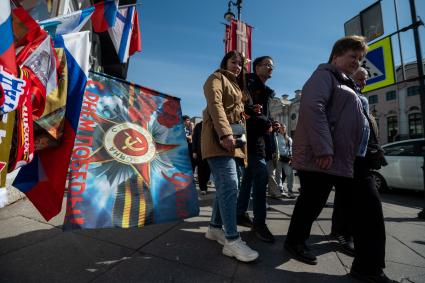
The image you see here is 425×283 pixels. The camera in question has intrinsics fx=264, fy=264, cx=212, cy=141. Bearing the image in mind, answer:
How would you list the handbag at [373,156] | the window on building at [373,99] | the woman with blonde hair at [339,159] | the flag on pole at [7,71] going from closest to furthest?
the flag on pole at [7,71] < the woman with blonde hair at [339,159] < the handbag at [373,156] < the window on building at [373,99]

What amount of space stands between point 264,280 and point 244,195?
116cm

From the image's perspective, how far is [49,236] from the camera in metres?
2.36

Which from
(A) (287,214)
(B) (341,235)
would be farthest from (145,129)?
(A) (287,214)

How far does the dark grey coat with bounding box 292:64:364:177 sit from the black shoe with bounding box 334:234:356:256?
0.90m

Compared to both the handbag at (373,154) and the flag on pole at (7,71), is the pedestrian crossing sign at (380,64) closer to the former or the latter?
the handbag at (373,154)

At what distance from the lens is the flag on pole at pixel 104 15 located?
4230 mm

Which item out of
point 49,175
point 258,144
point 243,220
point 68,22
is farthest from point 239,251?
point 68,22

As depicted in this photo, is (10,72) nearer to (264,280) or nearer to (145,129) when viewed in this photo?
(145,129)

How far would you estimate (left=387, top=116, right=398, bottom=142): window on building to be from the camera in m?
33.0

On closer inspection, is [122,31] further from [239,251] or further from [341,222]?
[341,222]

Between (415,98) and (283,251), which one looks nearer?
(283,251)

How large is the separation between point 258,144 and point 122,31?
3773 millimetres

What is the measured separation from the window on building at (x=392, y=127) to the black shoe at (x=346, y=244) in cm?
3713

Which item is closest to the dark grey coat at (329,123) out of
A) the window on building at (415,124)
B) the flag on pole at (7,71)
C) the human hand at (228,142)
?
the human hand at (228,142)
